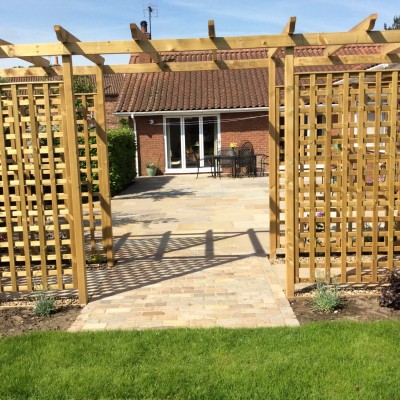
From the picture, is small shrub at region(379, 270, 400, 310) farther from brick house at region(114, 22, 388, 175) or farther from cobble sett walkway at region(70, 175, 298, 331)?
brick house at region(114, 22, 388, 175)

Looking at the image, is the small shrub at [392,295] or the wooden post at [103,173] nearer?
the small shrub at [392,295]

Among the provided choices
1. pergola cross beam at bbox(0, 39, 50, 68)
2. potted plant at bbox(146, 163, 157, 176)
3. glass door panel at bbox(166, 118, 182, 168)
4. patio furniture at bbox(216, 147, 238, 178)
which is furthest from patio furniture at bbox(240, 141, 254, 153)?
pergola cross beam at bbox(0, 39, 50, 68)

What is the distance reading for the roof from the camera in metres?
18.9

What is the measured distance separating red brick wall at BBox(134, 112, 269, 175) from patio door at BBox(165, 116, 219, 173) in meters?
0.34

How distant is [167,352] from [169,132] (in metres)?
16.4

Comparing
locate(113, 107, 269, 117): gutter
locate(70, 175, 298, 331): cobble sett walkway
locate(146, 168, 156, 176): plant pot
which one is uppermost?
locate(113, 107, 269, 117): gutter

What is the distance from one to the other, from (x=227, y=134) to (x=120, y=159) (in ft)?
21.8

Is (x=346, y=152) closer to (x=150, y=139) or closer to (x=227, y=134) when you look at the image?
(x=227, y=134)

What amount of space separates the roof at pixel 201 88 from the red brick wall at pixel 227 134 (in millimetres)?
622

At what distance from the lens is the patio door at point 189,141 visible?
19250mm

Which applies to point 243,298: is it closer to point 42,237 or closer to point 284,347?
point 284,347

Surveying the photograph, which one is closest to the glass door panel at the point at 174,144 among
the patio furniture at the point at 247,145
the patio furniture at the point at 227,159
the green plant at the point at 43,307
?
the patio furniture at the point at 227,159

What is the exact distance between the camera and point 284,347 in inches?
140

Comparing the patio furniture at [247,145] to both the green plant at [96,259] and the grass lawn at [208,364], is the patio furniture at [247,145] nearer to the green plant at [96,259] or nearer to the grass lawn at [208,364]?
the green plant at [96,259]
